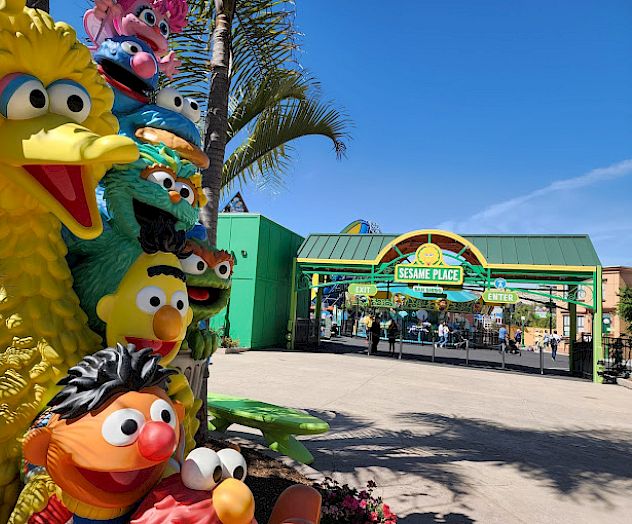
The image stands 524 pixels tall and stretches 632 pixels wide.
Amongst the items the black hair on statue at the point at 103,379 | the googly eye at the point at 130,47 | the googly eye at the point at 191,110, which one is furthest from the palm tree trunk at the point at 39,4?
the black hair on statue at the point at 103,379

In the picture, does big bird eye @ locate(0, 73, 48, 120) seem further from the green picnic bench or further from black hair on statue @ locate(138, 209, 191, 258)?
the green picnic bench

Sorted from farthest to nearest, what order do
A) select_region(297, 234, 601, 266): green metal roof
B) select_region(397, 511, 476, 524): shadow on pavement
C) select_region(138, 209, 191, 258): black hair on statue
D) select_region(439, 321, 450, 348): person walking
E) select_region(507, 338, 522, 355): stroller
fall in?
1. select_region(507, 338, 522, 355): stroller
2. select_region(439, 321, 450, 348): person walking
3. select_region(297, 234, 601, 266): green metal roof
4. select_region(397, 511, 476, 524): shadow on pavement
5. select_region(138, 209, 191, 258): black hair on statue

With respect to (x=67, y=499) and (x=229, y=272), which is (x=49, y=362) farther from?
(x=229, y=272)

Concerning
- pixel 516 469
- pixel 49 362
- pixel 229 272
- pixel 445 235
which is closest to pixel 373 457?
pixel 516 469

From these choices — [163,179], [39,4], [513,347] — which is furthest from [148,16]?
[513,347]

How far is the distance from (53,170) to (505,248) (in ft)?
48.7

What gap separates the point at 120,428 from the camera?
51.2 inches

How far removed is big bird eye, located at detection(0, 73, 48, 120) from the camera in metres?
1.57

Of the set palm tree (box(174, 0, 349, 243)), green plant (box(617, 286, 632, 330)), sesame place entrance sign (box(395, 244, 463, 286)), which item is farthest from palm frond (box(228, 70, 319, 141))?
green plant (box(617, 286, 632, 330))

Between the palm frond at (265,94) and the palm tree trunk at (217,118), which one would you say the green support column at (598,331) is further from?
the palm tree trunk at (217,118)

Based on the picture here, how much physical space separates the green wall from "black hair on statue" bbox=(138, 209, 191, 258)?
13307mm

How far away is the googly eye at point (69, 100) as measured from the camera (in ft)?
5.32

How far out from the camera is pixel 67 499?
4.74 feet

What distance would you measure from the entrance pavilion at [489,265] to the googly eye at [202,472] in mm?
13232
